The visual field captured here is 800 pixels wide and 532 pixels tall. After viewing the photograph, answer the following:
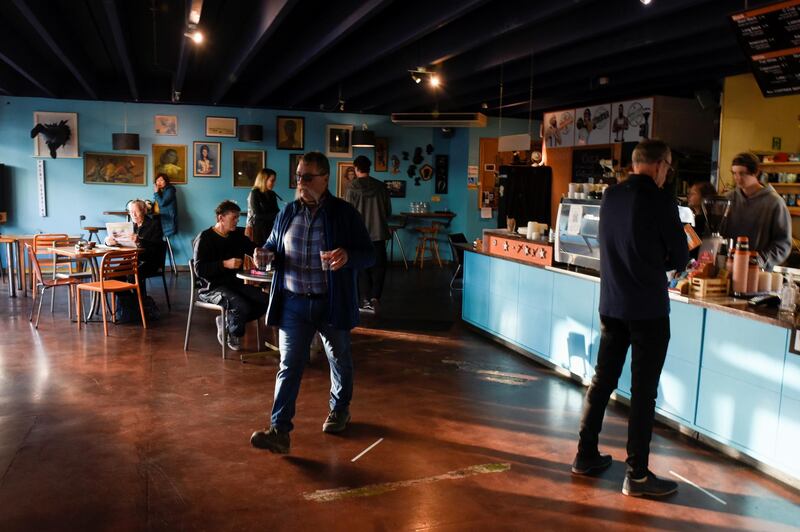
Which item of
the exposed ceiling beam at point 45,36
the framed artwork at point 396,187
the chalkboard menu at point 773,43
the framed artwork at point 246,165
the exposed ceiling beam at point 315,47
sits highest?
the exposed ceiling beam at point 315,47

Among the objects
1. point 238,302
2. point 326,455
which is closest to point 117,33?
point 238,302

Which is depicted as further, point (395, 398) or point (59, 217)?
point (59, 217)

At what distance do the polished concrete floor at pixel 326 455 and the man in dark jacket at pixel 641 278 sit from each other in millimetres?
355

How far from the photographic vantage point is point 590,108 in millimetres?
10195

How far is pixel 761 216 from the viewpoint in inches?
193

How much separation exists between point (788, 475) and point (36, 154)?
11361 millimetres

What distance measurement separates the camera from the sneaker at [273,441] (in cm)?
381

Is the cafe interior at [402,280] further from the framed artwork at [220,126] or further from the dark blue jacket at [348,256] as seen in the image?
the dark blue jacket at [348,256]

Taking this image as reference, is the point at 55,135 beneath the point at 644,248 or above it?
above

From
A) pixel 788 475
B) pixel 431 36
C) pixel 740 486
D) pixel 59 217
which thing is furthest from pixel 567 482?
pixel 59 217

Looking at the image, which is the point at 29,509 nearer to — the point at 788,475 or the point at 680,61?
the point at 788,475

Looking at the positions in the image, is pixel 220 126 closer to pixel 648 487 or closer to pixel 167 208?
pixel 167 208

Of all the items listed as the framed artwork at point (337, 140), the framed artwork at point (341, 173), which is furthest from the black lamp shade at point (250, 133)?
the framed artwork at point (341, 173)

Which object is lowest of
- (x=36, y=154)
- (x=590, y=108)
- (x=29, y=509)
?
(x=29, y=509)
